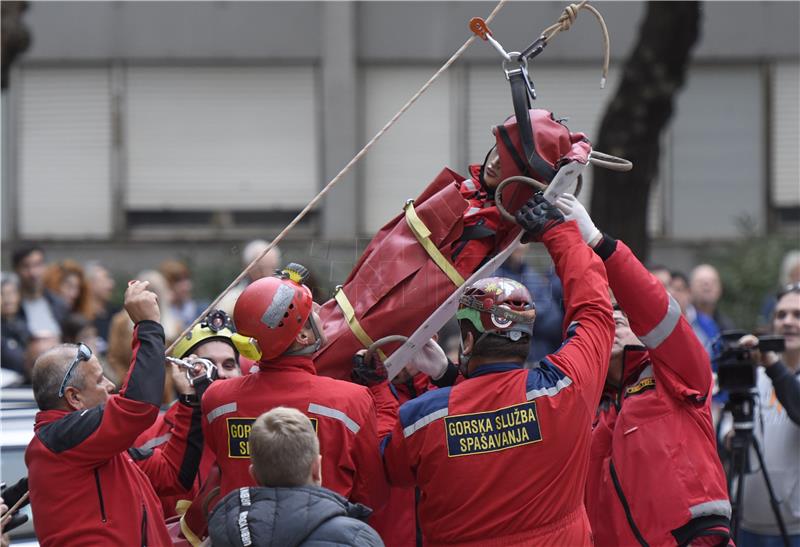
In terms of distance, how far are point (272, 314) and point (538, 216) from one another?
94cm

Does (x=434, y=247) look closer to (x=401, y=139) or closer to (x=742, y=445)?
(x=742, y=445)

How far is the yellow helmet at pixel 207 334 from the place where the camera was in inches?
198

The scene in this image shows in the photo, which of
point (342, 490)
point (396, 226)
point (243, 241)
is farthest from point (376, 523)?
point (243, 241)

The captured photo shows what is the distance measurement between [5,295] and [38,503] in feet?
17.9

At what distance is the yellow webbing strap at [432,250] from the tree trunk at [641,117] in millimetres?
6467

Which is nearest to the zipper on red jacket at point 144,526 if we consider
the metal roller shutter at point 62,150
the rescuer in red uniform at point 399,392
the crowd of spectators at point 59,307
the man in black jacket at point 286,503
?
the man in black jacket at point 286,503

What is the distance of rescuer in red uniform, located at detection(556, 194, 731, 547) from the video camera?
97 centimetres

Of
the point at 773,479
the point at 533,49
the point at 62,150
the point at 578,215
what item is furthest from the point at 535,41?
the point at 62,150

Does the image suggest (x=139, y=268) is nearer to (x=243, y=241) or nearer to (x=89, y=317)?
(x=243, y=241)

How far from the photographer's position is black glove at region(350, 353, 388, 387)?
428cm

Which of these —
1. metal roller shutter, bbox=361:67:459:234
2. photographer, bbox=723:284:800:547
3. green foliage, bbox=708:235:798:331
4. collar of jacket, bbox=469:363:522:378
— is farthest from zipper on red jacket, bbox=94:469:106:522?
green foliage, bbox=708:235:798:331

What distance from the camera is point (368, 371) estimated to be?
4.28 meters

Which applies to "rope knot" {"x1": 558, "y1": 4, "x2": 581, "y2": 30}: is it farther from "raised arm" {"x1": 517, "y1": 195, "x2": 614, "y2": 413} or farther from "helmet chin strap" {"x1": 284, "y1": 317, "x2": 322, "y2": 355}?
"helmet chin strap" {"x1": 284, "y1": 317, "x2": 322, "y2": 355}

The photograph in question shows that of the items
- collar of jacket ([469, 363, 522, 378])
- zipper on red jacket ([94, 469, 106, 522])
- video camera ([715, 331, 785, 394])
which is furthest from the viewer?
video camera ([715, 331, 785, 394])
